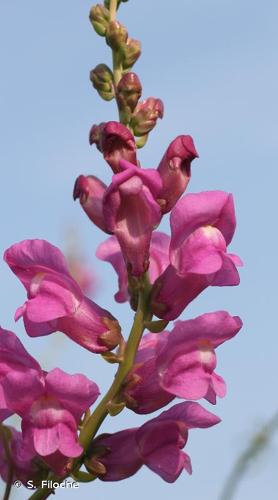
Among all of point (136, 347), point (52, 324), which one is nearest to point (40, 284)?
point (52, 324)

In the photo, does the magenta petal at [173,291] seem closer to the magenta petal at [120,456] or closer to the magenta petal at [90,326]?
the magenta petal at [90,326]

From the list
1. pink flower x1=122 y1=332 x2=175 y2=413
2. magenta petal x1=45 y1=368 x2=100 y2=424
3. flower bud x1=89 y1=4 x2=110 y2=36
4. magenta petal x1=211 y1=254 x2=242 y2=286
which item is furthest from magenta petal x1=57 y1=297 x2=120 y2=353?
flower bud x1=89 y1=4 x2=110 y2=36

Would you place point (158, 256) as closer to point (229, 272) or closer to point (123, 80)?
point (229, 272)

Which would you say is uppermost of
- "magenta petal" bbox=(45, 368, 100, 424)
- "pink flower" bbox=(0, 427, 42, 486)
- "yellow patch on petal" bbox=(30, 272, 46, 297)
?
"yellow patch on petal" bbox=(30, 272, 46, 297)

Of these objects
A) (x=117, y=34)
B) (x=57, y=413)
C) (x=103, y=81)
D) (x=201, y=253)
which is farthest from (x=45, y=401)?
(x=117, y=34)

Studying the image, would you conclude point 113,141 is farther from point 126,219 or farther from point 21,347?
point 21,347

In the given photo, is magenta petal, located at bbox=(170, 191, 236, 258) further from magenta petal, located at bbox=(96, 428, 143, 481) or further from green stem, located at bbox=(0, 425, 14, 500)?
green stem, located at bbox=(0, 425, 14, 500)
